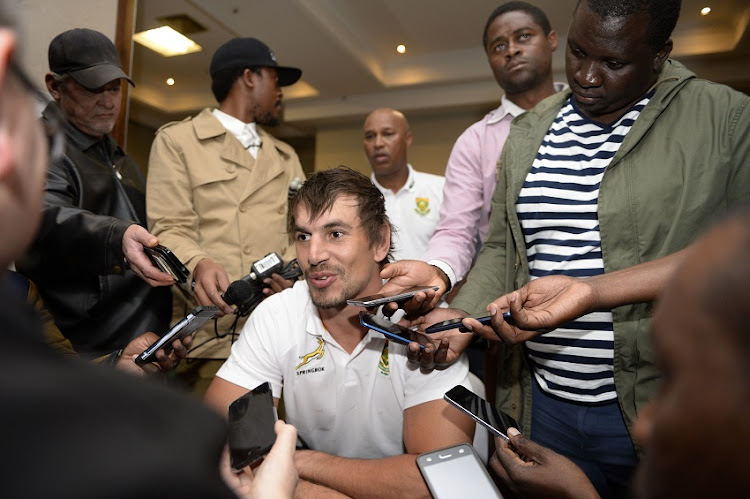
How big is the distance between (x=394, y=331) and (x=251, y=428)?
552 millimetres

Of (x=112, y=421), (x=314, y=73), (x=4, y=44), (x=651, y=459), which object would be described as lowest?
(x=651, y=459)

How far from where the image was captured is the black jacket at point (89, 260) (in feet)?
6.04

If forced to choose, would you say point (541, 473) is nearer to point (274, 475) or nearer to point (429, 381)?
point (429, 381)

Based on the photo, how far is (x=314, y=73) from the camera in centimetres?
743

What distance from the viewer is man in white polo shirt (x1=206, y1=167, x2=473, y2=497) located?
1543 mm

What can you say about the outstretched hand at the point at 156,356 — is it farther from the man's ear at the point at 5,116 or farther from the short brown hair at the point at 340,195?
the man's ear at the point at 5,116

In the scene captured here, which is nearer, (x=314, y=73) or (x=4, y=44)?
(x=4, y=44)

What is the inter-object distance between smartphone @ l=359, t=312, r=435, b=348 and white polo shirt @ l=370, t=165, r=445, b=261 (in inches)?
66.9

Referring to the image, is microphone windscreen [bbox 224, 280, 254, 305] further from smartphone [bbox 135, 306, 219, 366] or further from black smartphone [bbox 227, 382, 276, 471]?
black smartphone [bbox 227, 382, 276, 471]

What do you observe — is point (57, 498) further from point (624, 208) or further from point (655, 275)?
point (624, 208)

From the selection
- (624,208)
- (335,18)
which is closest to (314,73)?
(335,18)

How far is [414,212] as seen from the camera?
140 inches

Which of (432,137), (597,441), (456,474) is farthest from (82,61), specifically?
(432,137)

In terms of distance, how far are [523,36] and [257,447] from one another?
8.08 feet
